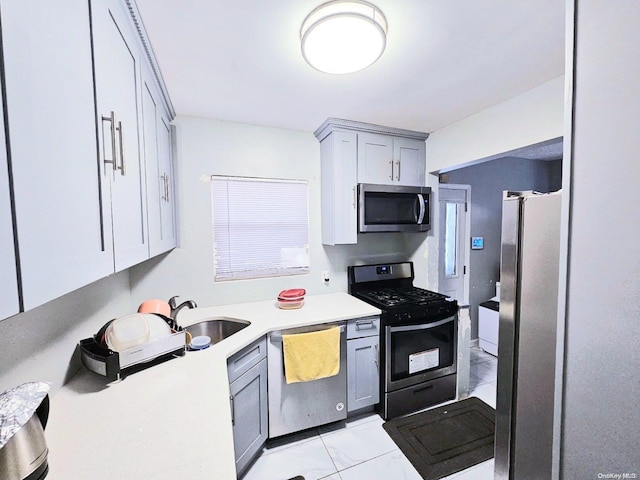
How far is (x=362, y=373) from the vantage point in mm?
2062

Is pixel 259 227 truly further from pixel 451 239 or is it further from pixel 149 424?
pixel 451 239

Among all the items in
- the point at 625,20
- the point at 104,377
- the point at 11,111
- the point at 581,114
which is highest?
the point at 625,20

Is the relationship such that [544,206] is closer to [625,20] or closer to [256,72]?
[625,20]

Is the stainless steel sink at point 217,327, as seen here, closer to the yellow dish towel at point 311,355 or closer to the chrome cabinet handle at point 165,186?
the yellow dish towel at point 311,355

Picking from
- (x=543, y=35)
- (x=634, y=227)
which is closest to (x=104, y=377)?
(x=634, y=227)

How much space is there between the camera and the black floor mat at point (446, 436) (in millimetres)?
1705

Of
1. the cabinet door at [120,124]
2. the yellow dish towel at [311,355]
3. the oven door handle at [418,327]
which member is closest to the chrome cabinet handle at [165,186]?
the cabinet door at [120,124]

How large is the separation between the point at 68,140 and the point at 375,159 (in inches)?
85.5

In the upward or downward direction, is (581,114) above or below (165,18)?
below

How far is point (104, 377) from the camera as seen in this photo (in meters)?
1.17

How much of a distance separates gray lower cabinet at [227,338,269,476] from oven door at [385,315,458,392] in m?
0.98

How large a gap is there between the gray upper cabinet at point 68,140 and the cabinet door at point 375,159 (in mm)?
1726

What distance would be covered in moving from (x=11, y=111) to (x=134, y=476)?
2.92 ft

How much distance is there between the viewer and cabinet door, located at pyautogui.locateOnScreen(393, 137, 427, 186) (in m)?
2.49
